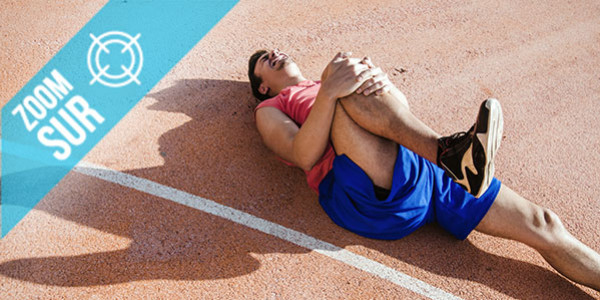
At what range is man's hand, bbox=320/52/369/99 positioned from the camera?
11.6ft

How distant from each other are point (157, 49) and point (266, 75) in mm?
1759

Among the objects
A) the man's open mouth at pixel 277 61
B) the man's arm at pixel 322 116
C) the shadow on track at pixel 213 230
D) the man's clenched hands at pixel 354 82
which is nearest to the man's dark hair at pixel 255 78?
the man's open mouth at pixel 277 61

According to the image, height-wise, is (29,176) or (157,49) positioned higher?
(157,49)

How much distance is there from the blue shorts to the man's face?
4.81ft

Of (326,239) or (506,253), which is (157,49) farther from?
(506,253)

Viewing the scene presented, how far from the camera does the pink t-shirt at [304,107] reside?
12.9ft

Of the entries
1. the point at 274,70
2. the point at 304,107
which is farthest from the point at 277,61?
the point at 304,107

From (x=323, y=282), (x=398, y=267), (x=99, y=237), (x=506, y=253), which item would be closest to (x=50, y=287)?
(x=99, y=237)

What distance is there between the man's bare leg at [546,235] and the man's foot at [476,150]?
562 mm

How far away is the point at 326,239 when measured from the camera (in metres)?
3.87

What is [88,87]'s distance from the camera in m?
5.26

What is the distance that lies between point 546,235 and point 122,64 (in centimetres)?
470

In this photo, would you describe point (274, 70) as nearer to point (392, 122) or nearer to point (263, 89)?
point (263, 89)

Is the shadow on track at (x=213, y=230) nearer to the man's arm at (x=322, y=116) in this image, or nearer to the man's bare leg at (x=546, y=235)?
the man's bare leg at (x=546, y=235)
